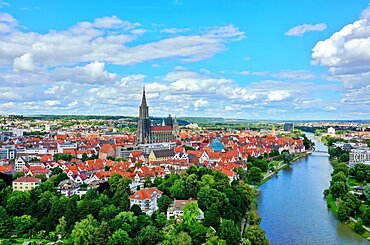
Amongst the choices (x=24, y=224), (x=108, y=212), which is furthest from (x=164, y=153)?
(x=24, y=224)

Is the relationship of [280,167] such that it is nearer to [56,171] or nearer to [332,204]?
[332,204]

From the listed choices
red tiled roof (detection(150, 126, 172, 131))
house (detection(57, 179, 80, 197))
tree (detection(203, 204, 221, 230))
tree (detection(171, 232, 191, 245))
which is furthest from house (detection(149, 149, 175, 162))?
tree (detection(171, 232, 191, 245))

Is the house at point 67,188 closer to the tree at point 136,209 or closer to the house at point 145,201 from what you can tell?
the house at point 145,201

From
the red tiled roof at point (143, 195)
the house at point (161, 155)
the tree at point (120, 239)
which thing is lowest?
the tree at point (120, 239)

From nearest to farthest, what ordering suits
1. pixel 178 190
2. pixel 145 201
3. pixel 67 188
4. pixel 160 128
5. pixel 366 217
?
pixel 366 217, pixel 145 201, pixel 178 190, pixel 67 188, pixel 160 128

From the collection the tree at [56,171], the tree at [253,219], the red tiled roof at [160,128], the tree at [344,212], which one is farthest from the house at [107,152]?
the tree at [344,212]

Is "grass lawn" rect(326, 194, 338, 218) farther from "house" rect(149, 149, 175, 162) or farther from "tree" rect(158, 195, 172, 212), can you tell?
"house" rect(149, 149, 175, 162)
